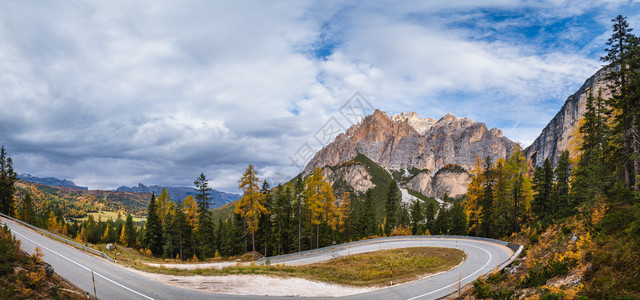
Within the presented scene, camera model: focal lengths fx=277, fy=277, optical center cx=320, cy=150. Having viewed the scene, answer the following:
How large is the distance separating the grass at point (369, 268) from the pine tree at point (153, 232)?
31.6 meters

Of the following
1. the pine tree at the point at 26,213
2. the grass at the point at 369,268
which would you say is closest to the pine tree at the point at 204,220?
the grass at the point at 369,268

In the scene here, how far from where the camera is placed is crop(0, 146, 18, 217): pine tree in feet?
163

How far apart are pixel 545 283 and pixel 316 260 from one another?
2253 centimetres

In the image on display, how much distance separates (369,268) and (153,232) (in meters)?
43.7

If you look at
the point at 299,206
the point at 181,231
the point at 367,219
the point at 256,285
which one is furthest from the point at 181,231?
the point at 367,219

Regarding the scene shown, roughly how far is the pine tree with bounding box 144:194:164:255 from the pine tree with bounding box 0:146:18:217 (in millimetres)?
25317

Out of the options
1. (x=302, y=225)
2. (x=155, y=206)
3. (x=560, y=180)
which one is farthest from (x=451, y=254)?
(x=155, y=206)

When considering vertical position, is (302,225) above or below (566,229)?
below

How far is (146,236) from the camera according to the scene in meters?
51.0

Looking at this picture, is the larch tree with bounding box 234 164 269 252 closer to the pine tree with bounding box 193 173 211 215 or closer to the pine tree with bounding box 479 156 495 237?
the pine tree with bounding box 193 173 211 215

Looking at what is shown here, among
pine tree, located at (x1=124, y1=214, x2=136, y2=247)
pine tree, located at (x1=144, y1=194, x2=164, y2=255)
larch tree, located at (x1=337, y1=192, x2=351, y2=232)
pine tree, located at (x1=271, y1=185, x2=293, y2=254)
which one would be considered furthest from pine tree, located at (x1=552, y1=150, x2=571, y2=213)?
pine tree, located at (x1=124, y1=214, x2=136, y2=247)

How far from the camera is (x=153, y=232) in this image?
168 ft

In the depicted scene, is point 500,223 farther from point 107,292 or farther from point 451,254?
point 107,292

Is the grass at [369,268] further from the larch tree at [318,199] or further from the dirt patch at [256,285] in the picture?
the larch tree at [318,199]
